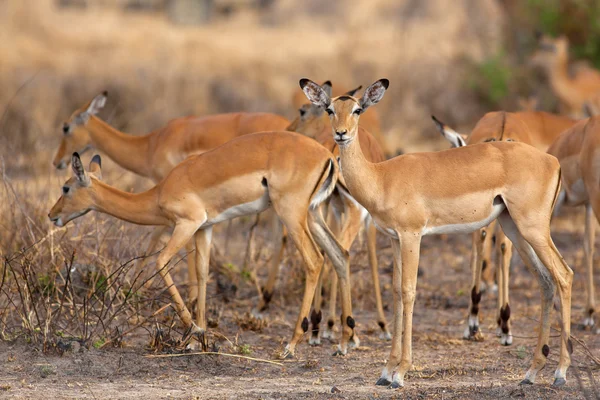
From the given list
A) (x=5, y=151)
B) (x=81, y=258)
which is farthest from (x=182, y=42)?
(x=81, y=258)

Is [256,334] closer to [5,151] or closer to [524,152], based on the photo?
[524,152]

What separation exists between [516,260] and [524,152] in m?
4.38

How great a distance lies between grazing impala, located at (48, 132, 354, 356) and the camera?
744cm

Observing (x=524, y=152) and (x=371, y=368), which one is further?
(x=371, y=368)

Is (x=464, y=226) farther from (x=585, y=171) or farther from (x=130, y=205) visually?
(x=130, y=205)

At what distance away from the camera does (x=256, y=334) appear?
8.22 m

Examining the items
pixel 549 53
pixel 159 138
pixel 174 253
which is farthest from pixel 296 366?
pixel 549 53

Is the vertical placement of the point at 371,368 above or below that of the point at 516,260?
below

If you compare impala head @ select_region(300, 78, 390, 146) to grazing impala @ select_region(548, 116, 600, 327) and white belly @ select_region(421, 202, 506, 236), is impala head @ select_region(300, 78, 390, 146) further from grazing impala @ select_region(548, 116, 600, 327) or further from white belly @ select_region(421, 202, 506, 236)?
grazing impala @ select_region(548, 116, 600, 327)

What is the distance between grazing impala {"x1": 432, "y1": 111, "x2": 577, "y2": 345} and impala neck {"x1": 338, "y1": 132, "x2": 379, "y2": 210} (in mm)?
1723

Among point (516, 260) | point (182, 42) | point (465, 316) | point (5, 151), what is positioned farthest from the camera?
point (182, 42)

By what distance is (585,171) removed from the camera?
27.8 feet

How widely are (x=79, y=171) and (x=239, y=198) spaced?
1.28 meters

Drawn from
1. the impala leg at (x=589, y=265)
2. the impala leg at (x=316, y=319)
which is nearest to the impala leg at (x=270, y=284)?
the impala leg at (x=316, y=319)
